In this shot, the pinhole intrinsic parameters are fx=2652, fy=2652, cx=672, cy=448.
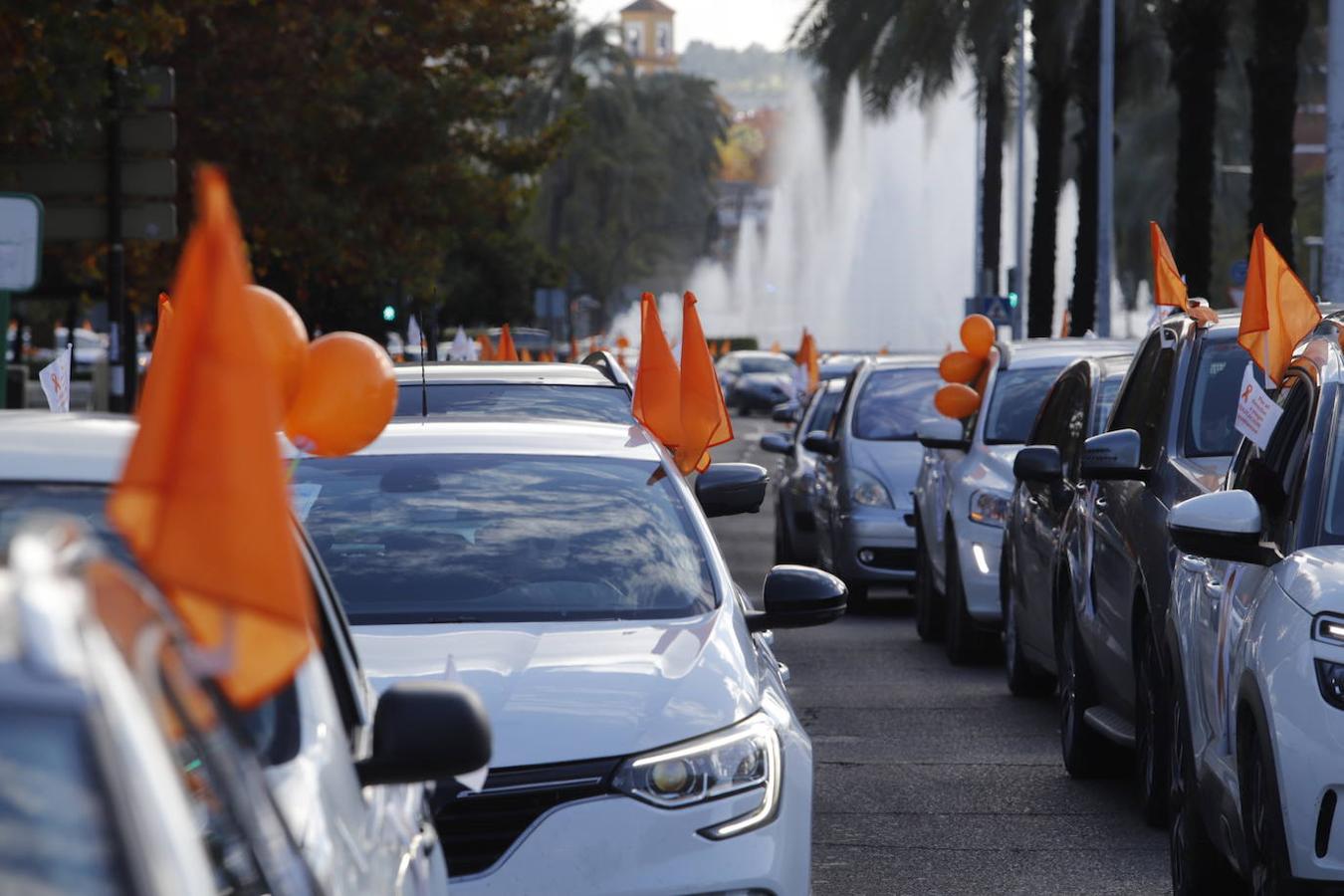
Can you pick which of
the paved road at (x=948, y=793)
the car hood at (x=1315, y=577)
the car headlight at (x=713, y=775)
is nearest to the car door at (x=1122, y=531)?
the paved road at (x=948, y=793)

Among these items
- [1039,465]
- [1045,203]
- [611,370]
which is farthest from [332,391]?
[1045,203]

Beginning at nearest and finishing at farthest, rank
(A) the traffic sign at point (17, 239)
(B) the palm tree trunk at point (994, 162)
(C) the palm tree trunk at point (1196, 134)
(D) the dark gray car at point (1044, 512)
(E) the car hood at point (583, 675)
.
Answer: (E) the car hood at point (583, 675) → (D) the dark gray car at point (1044, 512) → (A) the traffic sign at point (17, 239) → (C) the palm tree trunk at point (1196, 134) → (B) the palm tree trunk at point (994, 162)

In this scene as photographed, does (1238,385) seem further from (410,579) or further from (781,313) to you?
(781,313)

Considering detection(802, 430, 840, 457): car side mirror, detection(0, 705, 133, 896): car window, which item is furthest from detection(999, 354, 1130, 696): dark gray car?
detection(0, 705, 133, 896): car window

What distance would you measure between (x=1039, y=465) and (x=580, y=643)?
185 inches

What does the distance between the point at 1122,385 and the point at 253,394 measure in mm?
7927

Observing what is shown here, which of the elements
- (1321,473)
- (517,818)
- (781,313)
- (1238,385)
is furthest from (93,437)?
(781,313)

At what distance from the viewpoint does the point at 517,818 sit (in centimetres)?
553

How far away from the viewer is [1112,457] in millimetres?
8766

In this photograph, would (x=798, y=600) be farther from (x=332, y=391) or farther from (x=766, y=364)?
(x=766, y=364)

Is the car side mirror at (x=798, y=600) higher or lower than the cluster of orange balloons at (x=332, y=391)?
lower

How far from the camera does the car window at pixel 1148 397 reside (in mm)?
9156

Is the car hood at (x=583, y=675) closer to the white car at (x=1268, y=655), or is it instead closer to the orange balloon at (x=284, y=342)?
the white car at (x=1268, y=655)

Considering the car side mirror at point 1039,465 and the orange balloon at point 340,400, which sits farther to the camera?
the car side mirror at point 1039,465
